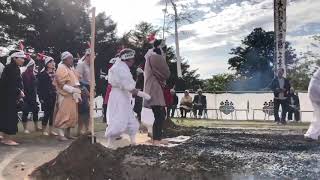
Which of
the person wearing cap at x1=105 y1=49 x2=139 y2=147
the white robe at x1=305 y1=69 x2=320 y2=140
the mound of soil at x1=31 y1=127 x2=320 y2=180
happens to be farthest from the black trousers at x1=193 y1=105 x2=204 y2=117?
the mound of soil at x1=31 y1=127 x2=320 y2=180

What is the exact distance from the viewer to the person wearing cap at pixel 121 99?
7.39m

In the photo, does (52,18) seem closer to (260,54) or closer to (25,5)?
(25,5)

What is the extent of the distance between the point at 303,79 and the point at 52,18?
14.8 m

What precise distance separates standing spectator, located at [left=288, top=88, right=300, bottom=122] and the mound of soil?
7771mm

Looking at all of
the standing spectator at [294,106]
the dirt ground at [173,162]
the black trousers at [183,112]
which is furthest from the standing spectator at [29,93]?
the black trousers at [183,112]

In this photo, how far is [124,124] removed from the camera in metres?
7.61

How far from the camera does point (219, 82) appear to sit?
36.3 m

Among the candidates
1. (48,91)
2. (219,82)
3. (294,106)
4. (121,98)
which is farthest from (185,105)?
(219,82)

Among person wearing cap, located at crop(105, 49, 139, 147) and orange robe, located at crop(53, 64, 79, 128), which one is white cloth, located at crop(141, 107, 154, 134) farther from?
orange robe, located at crop(53, 64, 79, 128)

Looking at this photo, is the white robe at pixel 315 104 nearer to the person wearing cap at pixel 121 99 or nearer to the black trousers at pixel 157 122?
the black trousers at pixel 157 122

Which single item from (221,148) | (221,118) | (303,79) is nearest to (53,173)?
(221,148)

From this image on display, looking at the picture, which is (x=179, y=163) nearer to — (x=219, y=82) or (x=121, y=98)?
(x=121, y=98)

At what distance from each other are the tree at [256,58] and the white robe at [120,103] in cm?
2494

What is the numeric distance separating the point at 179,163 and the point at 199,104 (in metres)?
12.4
